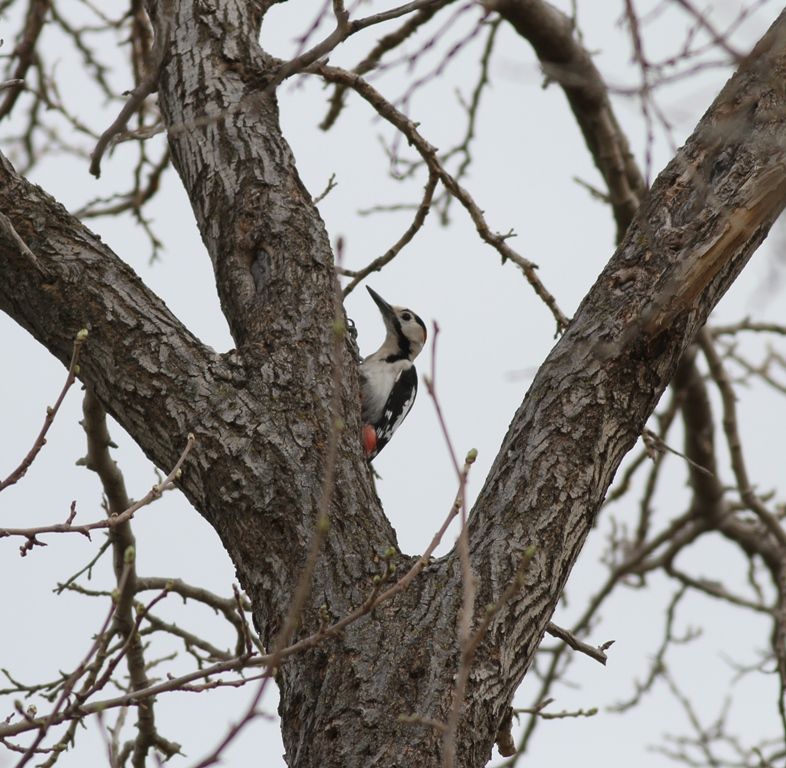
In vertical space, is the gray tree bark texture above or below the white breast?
below

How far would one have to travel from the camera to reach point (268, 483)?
3117mm

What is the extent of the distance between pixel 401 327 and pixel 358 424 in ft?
Answer: 13.5

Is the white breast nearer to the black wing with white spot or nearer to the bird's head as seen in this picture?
the black wing with white spot

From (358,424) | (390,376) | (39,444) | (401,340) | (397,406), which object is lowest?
(39,444)

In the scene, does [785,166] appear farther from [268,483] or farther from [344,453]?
[268,483]

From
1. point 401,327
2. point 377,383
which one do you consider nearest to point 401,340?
point 401,327

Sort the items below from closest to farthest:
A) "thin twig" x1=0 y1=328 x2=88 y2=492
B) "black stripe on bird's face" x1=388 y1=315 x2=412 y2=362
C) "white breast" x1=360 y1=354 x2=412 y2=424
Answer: "thin twig" x1=0 y1=328 x2=88 y2=492 → "white breast" x1=360 y1=354 x2=412 y2=424 → "black stripe on bird's face" x1=388 y1=315 x2=412 y2=362

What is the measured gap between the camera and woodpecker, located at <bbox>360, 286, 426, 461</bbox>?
22.3 ft

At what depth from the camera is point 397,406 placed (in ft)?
22.7

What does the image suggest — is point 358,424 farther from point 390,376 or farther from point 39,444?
point 390,376

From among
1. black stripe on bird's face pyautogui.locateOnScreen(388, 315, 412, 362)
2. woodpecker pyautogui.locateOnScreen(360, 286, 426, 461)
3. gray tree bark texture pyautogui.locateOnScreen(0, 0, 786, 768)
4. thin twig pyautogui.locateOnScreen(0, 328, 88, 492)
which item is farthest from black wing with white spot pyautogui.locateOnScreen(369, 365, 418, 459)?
thin twig pyautogui.locateOnScreen(0, 328, 88, 492)

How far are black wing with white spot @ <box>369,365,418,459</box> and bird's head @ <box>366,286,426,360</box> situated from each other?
0.33 meters

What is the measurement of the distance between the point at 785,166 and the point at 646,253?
16.9 inches

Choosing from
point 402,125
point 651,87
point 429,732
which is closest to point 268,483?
point 429,732
